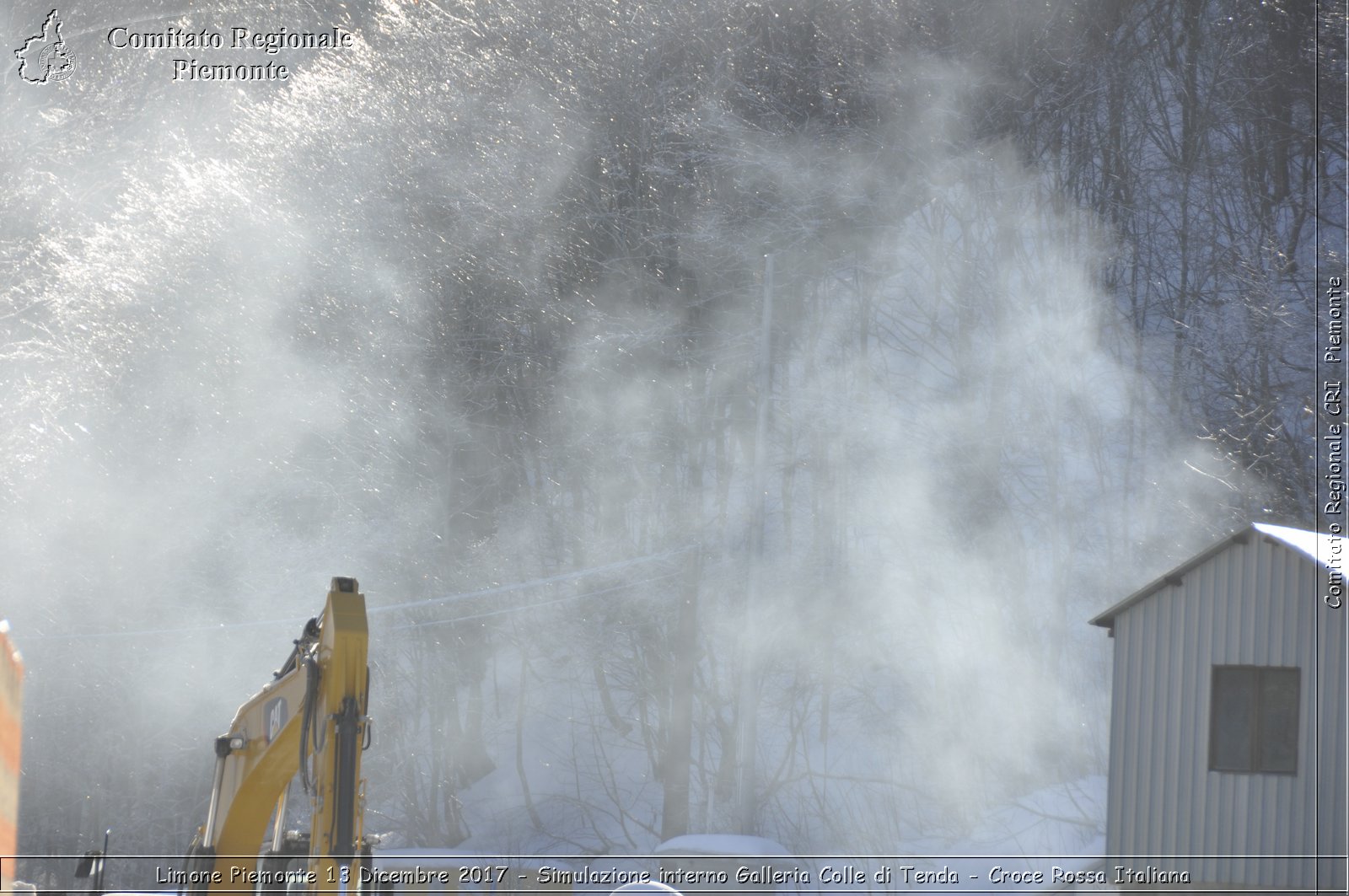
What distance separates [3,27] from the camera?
2505 centimetres

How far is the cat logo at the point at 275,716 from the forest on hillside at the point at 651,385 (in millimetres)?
11785

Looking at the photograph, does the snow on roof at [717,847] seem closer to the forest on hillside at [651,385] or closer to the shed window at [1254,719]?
the forest on hillside at [651,385]

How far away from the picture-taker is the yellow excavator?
5418 mm

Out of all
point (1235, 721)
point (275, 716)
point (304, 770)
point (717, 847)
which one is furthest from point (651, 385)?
point (304, 770)

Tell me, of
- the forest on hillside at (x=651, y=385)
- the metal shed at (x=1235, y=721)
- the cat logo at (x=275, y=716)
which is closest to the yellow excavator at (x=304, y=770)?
the cat logo at (x=275, y=716)

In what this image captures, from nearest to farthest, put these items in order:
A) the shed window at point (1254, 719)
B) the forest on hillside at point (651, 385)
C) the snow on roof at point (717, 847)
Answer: the shed window at point (1254, 719) → the snow on roof at point (717, 847) → the forest on hillside at point (651, 385)

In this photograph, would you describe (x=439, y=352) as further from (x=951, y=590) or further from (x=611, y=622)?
(x=951, y=590)

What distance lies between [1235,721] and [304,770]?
766cm

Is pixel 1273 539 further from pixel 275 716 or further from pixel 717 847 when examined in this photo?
pixel 275 716

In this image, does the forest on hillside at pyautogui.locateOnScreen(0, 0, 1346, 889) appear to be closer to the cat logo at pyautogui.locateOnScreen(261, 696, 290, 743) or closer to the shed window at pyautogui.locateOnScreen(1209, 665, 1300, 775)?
the shed window at pyautogui.locateOnScreen(1209, 665, 1300, 775)

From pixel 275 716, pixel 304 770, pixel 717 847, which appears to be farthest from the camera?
pixel 717 847

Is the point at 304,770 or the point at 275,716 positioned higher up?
the point at 275,716

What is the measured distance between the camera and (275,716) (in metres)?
6.33

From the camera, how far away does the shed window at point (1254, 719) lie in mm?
10023
